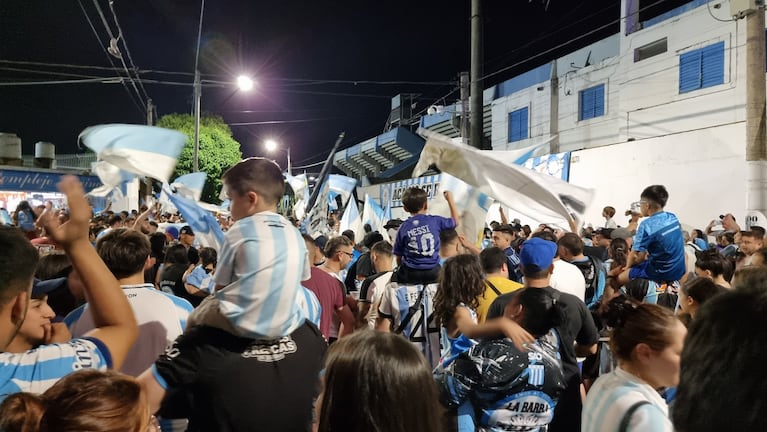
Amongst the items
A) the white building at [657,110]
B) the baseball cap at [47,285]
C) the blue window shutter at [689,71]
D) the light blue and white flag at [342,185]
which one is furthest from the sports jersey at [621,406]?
the blue window shutter at [689,71]

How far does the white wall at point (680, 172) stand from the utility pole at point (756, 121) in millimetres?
3492

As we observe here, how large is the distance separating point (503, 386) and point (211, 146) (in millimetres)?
40356

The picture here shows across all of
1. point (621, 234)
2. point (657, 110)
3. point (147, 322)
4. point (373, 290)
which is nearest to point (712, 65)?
point (657, 110)

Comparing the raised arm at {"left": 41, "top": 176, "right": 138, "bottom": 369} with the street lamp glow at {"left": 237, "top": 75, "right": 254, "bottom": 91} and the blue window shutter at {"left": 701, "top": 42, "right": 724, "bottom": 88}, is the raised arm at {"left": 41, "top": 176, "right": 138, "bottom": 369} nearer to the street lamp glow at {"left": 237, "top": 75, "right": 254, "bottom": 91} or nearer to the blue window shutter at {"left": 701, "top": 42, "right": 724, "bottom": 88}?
the street lamp glow at {"left": 237, "top": 75, "right": 254, "bottom": 91}

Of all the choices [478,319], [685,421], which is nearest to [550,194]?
[478,319]

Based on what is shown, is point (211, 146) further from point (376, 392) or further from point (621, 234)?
point (376, 392)

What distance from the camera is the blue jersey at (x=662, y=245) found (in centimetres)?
614

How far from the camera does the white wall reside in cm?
1501

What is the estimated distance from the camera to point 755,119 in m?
11.5

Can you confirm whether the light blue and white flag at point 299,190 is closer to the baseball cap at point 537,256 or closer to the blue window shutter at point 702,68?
the baseball cap at point 537,256

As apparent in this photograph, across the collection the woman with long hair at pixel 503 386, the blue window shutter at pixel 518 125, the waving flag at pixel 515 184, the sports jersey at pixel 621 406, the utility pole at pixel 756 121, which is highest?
the blue window shutter at pixel 518 125

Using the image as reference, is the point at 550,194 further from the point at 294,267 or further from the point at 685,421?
the point at 685,421

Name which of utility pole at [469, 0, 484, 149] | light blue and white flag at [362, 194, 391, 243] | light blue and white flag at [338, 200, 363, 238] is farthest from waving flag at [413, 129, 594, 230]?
utility pole at [469, 0, 484, 149]

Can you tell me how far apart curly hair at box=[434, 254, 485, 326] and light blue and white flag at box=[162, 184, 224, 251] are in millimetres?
2230
